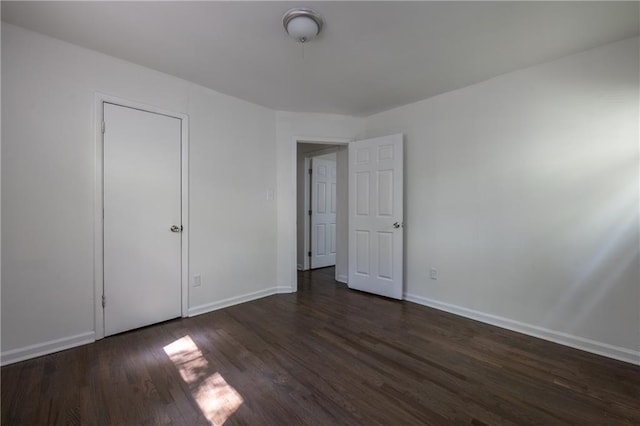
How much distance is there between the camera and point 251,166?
11.3 ft

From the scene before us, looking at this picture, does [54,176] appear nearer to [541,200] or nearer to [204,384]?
[204,384]

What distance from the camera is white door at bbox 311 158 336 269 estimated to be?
512cm

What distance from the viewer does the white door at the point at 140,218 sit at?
2398 mm

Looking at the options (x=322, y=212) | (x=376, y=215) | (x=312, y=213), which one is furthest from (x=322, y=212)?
(x=376, y=215)

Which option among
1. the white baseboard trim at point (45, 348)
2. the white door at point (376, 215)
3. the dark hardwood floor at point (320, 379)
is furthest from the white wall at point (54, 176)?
the white door at point (376, 215)

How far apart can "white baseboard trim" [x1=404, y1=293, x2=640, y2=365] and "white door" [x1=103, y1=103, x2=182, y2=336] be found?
2.90 metres

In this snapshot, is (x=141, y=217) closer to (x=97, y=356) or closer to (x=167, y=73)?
(x=97, y=356)

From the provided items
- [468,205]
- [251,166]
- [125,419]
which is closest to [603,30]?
[468,205]

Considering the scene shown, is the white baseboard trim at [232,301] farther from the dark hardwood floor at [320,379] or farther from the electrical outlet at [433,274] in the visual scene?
the electrical outlet at [433,274]

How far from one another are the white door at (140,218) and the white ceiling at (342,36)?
2.05 feet

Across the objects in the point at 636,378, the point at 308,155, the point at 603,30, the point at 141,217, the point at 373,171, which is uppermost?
the point at 603,30

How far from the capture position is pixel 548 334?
242 centimetres

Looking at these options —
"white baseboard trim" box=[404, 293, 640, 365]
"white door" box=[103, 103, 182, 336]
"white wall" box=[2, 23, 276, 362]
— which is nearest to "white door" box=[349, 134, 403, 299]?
"white baseboard trim" box=[404, 293, 640, 365]

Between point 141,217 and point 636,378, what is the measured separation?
403cm
